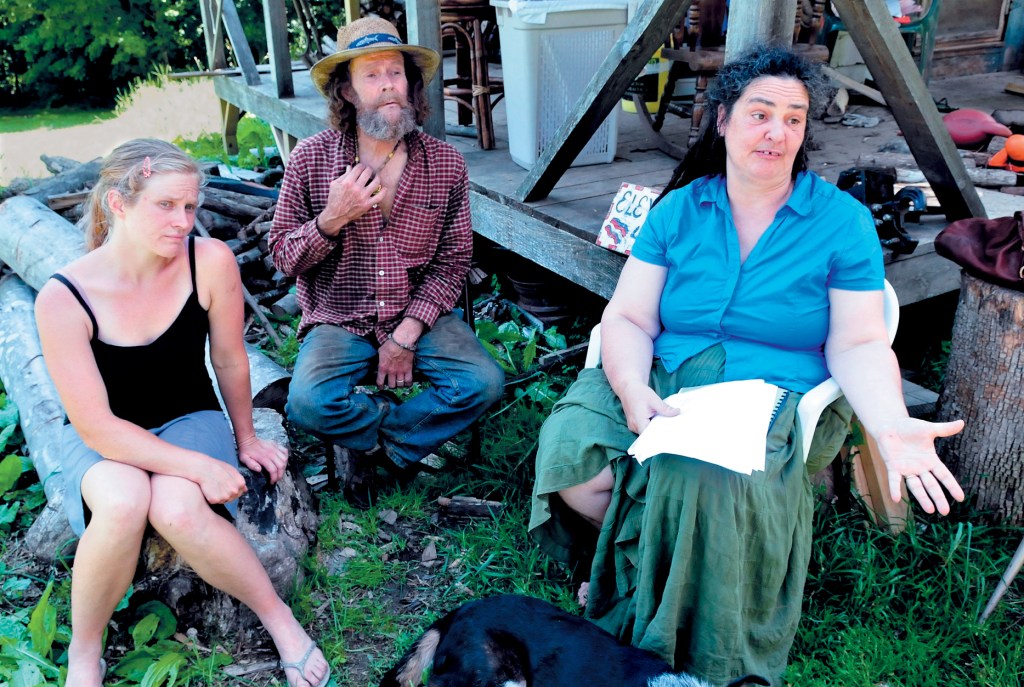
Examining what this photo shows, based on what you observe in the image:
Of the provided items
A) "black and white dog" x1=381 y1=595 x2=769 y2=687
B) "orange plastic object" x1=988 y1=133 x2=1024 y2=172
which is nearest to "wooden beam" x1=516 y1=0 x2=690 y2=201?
"black and white dog" x1=381 y1=595 x2=769 y2=687

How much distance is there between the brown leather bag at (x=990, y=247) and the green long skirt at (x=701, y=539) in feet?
2.57

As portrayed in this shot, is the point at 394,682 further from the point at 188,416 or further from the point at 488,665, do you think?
the point at 188,416

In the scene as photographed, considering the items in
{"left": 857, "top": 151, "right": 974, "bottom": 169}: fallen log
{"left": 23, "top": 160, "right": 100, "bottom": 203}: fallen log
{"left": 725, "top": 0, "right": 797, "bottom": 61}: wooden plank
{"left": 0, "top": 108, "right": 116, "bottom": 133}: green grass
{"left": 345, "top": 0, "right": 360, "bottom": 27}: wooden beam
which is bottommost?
{"left": 0, "top": 108, "right": 116, "bottom": 133}: green grass

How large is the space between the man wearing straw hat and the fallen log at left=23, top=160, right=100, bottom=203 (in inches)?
134

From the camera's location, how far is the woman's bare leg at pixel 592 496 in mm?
2557

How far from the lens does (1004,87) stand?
697 centimetres

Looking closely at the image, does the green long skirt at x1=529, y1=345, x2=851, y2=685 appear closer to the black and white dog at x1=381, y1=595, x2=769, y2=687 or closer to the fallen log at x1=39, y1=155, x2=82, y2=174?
the black and white dog at x1=381, y1=595, x2=769, y2=687

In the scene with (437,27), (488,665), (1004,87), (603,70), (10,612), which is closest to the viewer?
(488,665)

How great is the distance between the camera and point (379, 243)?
3.29 meters

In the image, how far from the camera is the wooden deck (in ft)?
12.1

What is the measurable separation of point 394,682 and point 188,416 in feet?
3.61

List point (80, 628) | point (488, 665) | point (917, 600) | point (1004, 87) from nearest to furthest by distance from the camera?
point (488, 665)
point (80, 628)
point (917, 600)
point (1004, 87)

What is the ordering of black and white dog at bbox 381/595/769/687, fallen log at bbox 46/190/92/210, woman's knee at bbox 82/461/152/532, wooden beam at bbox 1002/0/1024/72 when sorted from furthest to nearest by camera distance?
wooden beam at bbox 1002/0/1024/72, fallen log at bbox 46/190/92/210, woman's knee at bbox 82/461/152/532, black and white dog at bbox 381/595/769/687

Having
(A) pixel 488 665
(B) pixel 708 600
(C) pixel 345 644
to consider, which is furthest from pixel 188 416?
(B) pixel 708 600
